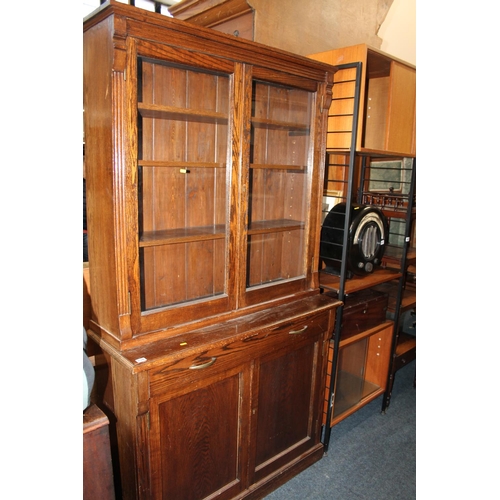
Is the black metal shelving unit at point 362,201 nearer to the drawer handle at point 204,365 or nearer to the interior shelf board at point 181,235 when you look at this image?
the interior shelf board at point 181,235

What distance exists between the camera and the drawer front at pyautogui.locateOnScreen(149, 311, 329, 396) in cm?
143

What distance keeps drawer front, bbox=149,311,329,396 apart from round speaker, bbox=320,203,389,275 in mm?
370

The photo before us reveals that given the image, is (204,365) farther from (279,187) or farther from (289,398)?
(279,187)

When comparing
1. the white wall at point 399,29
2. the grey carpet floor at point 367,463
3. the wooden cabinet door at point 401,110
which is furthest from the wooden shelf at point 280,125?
the grey carpet floor at point 367,463

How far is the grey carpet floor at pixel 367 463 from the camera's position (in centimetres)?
201

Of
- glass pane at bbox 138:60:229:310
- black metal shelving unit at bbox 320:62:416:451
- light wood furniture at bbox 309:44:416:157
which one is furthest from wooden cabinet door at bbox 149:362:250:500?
light wood furniture at bbox 309:44:416:157

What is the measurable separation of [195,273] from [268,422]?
2.54 ft

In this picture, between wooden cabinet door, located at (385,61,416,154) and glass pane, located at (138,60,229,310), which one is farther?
wooden cabinet door, located at (385,61,416,154)

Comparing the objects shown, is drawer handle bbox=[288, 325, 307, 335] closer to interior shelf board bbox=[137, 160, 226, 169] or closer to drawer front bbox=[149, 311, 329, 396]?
drawer front bbox=[149, 311, 329, 396]

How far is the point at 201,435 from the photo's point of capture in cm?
162

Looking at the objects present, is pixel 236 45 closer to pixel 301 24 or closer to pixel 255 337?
pixel 301 24

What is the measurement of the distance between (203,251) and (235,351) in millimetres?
437
